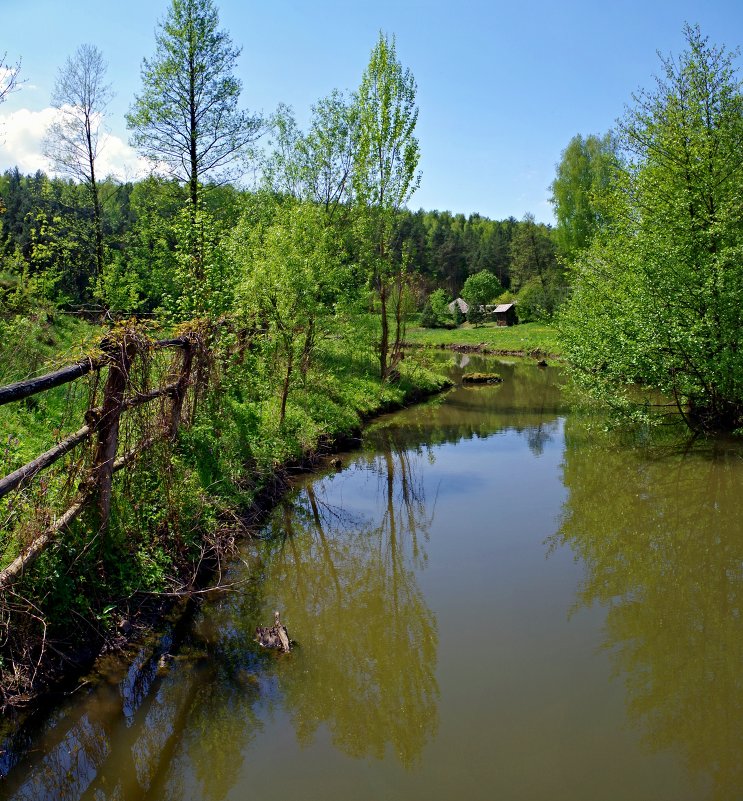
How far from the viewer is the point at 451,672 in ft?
20.0

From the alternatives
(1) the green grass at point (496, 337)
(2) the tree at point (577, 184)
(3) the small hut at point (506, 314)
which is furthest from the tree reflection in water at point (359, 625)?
(3) the small hut at point (506, 314)

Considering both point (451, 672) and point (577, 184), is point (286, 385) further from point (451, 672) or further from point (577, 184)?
point (577, 184)

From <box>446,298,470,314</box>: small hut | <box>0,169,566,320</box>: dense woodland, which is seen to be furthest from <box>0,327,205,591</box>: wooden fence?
<box>446,298,470,314</box>: small hut

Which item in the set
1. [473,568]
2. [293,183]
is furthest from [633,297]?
[293,183]

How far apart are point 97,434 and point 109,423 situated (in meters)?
0.17

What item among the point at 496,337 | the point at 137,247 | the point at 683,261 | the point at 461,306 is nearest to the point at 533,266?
the point at 461,306

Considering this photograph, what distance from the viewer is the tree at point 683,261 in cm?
1335

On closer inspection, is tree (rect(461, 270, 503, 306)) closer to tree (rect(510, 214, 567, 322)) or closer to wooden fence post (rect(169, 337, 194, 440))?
tree (rect(510, 214, 567, 322))

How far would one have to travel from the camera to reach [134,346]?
6.53 meters

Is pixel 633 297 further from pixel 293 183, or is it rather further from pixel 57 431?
pixel 293 183

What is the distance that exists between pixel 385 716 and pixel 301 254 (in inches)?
425

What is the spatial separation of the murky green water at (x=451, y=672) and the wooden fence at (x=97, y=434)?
4.96ft

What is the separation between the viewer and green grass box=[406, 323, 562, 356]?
138 ft

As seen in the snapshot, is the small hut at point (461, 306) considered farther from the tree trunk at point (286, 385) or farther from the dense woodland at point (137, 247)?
the tree trunk at point (286, 385)
